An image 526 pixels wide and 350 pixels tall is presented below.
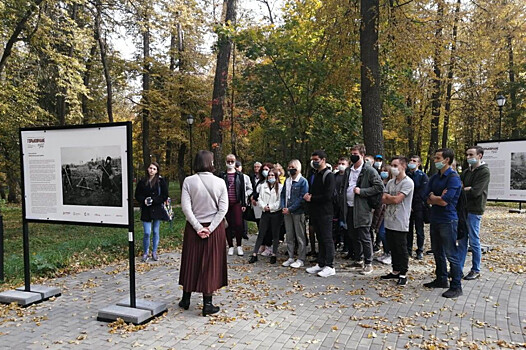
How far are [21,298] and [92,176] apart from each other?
1.96 metres

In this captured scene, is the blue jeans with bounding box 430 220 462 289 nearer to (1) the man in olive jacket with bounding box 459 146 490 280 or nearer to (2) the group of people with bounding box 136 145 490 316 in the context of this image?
(2) the group of people with bounding box 136 145 490 316

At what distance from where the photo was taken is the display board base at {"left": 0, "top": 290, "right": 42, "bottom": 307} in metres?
5.50

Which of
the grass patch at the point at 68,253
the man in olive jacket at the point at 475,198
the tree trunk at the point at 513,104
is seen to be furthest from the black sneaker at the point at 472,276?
the tree trunk at the point at 513,104

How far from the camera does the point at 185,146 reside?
2838 centimetres

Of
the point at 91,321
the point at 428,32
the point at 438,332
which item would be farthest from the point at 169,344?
the point at 428,32

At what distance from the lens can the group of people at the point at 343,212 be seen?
202 inches

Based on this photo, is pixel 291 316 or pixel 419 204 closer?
pixel 291 316

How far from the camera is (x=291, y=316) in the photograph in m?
5.12

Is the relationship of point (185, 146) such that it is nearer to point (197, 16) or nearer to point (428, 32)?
point (197, 16)

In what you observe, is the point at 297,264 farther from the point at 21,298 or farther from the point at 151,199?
the point at 21,298

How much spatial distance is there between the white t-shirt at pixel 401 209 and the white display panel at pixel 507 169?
160 inches

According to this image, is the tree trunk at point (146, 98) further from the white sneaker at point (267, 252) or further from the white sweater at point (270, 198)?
the white sweater at point (270, 198)

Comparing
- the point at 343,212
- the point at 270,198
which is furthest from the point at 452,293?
the point at 270,198

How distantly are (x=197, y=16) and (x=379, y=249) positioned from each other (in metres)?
14.6
